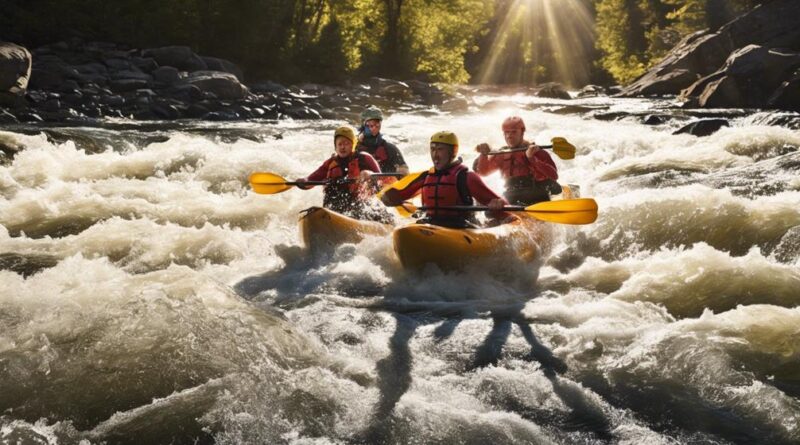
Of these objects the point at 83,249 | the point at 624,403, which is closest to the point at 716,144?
the point at 624,403

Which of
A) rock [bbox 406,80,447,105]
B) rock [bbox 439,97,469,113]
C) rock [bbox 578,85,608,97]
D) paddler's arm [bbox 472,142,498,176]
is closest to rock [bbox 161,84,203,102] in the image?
rock [bbox 439,97,469,113]

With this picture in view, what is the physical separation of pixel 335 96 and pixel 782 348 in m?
21.0

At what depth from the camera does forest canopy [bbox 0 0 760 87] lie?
77.5 ft

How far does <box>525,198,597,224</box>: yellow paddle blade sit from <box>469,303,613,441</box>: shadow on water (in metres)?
1.02

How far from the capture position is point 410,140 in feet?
51.9

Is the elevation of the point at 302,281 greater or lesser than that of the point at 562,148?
lesser

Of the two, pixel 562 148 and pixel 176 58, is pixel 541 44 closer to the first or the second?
pixel 176 58

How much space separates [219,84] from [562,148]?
13519 mm

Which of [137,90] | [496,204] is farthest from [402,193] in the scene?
[137,90]

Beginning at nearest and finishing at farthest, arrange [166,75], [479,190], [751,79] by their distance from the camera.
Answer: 1. [479,190]
2. [751,79]
3. [166,75]

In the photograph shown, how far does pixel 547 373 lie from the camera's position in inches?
179

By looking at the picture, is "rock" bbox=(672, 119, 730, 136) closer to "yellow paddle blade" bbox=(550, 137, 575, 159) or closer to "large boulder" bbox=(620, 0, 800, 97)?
"yellow paddle blade" bbox=(550, 137, 575, 159)

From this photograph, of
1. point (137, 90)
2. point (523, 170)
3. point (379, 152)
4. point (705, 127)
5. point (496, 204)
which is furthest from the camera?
point (137, 90)

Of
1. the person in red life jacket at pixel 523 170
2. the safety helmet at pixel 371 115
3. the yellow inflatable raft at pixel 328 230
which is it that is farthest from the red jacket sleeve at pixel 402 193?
the safety helmet at pixel 371 115
